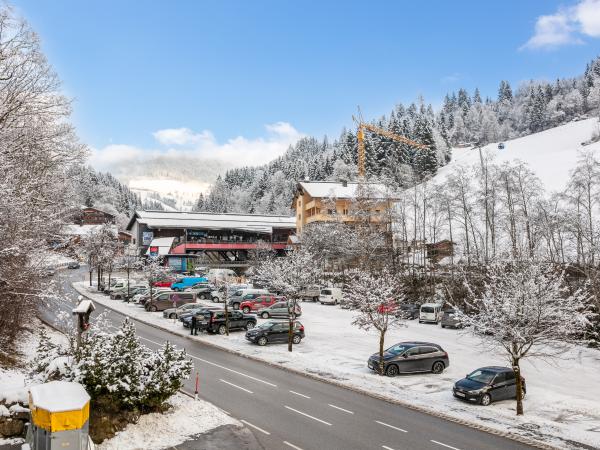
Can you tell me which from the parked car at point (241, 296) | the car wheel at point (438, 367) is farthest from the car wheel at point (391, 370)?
the parked car at point (241, 296)

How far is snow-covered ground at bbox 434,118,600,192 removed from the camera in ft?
309

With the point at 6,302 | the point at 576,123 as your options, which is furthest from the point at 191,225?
the point at 576,123

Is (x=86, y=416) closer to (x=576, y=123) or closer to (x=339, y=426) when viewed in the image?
(x=339, y=426)

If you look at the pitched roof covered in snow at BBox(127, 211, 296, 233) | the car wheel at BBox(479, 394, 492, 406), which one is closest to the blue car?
the pitched roof covered in snow at BBox(127, 211, 296, 233)

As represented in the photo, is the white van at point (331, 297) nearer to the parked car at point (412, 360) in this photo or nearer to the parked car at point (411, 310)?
the parked car at point (411, 310)

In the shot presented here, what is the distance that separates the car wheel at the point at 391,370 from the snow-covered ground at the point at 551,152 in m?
69.7

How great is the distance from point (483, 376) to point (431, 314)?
19.3 meters

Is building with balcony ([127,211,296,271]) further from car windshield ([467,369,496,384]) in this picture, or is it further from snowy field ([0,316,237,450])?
snowy field ([0,316,237,450])

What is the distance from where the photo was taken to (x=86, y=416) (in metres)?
Answer: 10.4

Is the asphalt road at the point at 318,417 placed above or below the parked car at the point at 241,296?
below

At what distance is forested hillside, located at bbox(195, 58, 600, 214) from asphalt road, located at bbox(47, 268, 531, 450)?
75111 mm

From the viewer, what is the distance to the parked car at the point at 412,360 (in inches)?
945

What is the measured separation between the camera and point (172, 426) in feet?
47.1

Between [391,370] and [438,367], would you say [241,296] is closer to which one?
[391,370]
